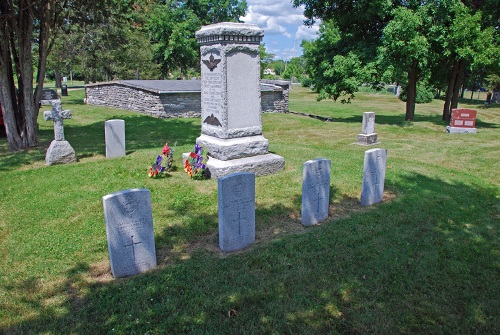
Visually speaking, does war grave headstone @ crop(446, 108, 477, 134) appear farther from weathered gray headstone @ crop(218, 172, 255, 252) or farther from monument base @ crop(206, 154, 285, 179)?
weathered gray headstone @ crop(218, 172, 255, 252)

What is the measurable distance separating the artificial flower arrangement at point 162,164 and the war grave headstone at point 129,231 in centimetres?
361

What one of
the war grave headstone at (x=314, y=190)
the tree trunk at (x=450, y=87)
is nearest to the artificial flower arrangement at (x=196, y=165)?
the war grave headstone at (x=314, y=190)

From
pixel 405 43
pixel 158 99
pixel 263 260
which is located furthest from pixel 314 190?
pixel 158 99

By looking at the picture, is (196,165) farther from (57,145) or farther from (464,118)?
(464,118)

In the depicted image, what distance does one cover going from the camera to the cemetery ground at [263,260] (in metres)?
3.69

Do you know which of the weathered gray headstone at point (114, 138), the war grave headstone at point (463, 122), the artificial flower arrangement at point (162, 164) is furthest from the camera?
the war grave headstone at point (463, 122)

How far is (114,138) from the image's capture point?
10070mm

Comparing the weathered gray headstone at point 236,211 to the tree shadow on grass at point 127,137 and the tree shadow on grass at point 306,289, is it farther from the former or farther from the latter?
the tree shadow on grass at point 127,137

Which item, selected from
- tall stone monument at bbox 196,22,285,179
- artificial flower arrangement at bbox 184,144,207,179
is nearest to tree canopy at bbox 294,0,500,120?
tall stone monument at bbox 196,22,285,179

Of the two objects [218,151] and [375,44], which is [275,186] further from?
[375,44]

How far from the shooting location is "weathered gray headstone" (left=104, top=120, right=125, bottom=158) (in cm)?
995

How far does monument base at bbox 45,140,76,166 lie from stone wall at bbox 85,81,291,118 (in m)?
10.4

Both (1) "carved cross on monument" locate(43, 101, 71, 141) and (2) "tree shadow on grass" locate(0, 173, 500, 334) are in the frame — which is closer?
(2) "tree shadow on grass" locate(0, 173, 500, 334)

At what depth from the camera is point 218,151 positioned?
27.1ft
